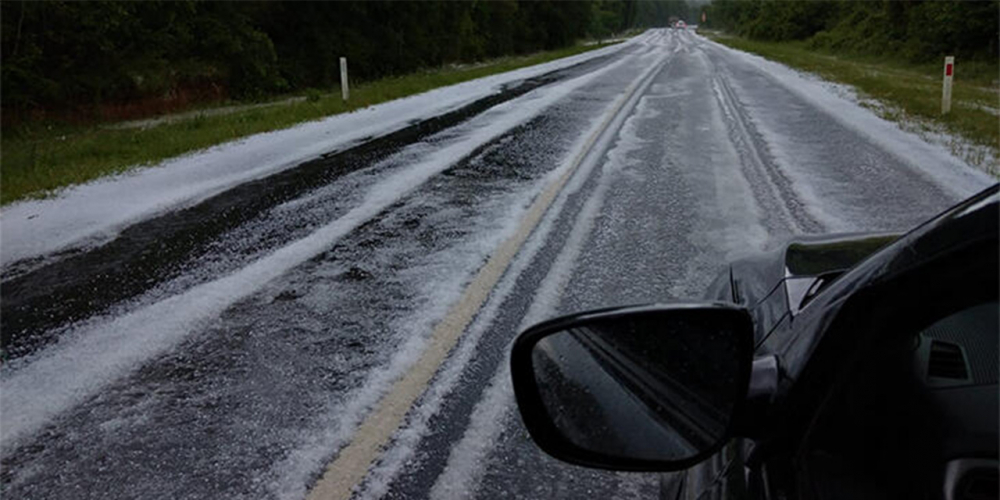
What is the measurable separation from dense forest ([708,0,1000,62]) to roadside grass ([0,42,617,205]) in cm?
2436

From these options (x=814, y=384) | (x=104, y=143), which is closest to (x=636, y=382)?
(x=814, y=384)

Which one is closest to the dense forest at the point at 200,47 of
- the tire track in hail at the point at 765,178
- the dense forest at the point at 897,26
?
the tire track in hail at the point at 765,178

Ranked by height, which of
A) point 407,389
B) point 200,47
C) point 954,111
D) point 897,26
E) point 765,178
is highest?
point 897,26

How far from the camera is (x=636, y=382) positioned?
1.42 metres

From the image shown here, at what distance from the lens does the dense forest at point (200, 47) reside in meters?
14.7

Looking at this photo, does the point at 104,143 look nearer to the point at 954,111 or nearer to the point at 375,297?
the point at 375,297

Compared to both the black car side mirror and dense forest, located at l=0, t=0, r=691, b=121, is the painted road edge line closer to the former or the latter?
A: the black car side mirror

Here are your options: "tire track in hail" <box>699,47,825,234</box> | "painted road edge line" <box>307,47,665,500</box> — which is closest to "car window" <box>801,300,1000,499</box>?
"painted road edge line" <box>307,47,665,500</box>

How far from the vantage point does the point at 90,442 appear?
314 centimetres

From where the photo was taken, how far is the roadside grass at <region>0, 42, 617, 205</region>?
9117 mm

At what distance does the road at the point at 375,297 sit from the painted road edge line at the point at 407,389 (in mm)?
14

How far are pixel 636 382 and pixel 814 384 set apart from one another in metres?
0.32

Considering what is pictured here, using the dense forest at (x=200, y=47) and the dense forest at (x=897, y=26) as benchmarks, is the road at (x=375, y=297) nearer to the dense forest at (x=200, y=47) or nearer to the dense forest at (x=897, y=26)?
the dense forest at (x=200, y=47)

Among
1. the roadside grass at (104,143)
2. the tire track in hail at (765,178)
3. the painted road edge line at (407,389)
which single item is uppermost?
the roadside grass at (104,143)
